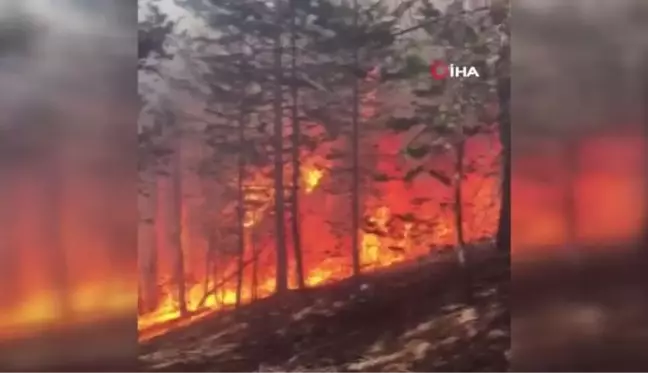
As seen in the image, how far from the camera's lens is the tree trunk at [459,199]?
131 cm

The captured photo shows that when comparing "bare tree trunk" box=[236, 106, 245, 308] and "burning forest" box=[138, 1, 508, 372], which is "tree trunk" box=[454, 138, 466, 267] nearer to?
"burning forest" box=[138, 1, 508, 372]

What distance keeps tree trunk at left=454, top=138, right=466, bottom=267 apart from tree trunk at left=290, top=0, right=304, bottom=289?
306 millimetres

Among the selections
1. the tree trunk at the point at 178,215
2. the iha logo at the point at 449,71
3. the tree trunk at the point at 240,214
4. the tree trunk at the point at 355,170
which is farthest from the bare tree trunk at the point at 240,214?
the iha logo at the point at 449,71

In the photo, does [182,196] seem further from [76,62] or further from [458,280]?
[458,280]

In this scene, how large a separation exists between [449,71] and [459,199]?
9.9 inches

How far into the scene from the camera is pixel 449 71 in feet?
4.32

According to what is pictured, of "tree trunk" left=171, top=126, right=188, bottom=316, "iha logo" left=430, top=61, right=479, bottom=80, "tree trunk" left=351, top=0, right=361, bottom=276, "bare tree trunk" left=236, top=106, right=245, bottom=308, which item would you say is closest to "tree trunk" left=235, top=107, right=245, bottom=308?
"bare tree trunk" left=236, top=106, right=245, bottom=308

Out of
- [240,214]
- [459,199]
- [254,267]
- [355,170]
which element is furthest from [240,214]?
[459,199]

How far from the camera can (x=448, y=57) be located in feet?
4.32

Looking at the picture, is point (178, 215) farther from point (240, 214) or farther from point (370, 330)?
point (370, 330)

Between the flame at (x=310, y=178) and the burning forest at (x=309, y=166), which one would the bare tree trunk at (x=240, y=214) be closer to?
the burning forest at (x=309, y=166)

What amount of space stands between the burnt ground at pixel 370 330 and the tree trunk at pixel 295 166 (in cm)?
6

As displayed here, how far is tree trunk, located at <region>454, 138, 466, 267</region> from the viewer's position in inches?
51.6

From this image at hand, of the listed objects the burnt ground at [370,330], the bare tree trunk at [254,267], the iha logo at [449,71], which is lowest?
the burnt ground at [370,330]
